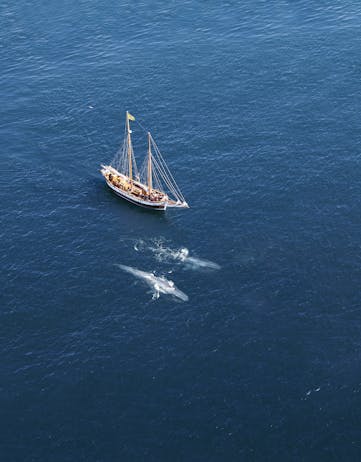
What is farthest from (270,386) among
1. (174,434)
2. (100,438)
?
(100,438)

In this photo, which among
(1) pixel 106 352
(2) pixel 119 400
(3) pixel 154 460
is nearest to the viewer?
(3) pixel 154 460

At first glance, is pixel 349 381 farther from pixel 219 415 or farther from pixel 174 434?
pixel 174 434

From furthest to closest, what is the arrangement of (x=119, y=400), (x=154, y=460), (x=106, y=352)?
(x=106, y=352)
(x=119, y=400)
(x=154, y=460)

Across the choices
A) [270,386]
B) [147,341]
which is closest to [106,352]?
[147,341]

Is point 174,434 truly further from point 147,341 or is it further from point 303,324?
point 303,324

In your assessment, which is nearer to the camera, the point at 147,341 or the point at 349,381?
the point at 349,381

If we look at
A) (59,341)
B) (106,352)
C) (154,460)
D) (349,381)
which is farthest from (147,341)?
(349,381)

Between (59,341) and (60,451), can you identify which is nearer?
(60,451)
